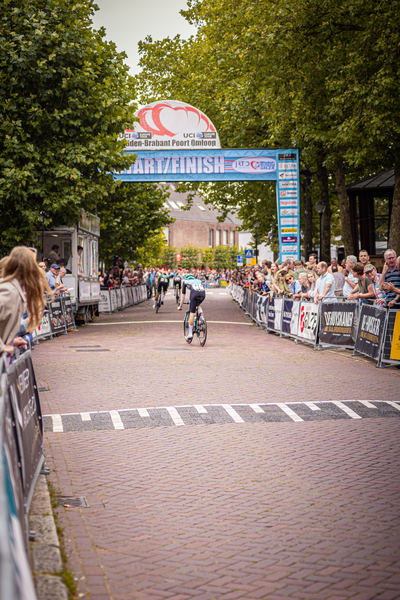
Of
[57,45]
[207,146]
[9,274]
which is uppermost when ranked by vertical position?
[57,45]

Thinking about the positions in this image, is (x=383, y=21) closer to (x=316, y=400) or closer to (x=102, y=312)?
(x=316, y=400)

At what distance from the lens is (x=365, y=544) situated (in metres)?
4.36

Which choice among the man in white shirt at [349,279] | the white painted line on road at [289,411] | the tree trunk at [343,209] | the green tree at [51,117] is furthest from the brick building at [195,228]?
the white painted line on road at [289,411]

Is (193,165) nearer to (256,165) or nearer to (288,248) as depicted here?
(256,165)

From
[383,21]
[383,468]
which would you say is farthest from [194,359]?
[383,21]

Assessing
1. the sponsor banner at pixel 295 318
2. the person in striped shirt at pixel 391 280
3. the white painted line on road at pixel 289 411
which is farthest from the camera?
the sponsor banner at pixel 295 318

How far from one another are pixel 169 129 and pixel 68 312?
9.13m

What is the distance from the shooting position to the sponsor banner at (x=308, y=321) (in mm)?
15781

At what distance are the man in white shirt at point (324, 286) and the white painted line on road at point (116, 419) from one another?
303 inches

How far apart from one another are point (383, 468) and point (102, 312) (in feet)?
87.1

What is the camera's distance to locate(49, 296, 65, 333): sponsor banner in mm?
18625

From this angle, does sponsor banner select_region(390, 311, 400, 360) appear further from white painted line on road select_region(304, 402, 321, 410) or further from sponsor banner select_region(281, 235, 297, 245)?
sponsor banner select_region(281, 235, 297, 245)

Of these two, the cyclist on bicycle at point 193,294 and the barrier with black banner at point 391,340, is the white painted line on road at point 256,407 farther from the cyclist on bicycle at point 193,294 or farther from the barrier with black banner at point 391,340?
the cyclist on bicycle at point 193,294

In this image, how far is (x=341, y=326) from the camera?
14805 mm
